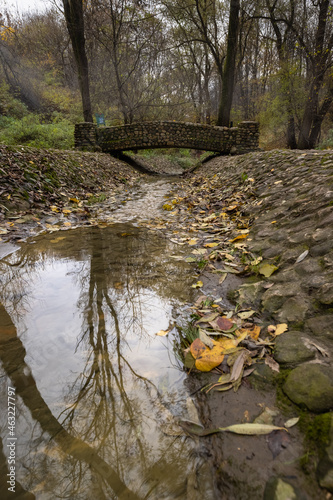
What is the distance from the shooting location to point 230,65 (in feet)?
39.5

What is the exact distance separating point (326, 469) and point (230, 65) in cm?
1478

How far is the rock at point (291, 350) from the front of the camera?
123 cm

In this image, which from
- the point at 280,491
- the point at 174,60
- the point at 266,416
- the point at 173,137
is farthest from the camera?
the point at 174,60

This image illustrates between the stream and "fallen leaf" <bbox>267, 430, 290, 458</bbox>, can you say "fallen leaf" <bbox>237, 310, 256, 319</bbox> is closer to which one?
the stream

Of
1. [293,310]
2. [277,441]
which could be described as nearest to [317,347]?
[293,310]

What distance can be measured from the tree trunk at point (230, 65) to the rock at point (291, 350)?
13531 millimetres

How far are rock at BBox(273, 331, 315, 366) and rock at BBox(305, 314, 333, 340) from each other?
8 cm

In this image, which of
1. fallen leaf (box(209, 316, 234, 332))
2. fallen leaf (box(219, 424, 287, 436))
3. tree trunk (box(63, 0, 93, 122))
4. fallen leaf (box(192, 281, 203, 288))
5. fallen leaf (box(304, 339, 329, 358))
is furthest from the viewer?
tree trunk (box(63, 0, 93, 122))

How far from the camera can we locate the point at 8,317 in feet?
5.46

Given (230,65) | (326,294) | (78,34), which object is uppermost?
(78,34)

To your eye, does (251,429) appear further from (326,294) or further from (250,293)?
(250,293)

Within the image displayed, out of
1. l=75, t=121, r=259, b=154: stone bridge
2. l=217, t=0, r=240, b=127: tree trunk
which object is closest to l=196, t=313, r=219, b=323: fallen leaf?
l=75, t=121, r=259, b=154: stone bridge

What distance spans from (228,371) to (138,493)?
0.65 metres

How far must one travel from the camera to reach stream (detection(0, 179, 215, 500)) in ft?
2.88
